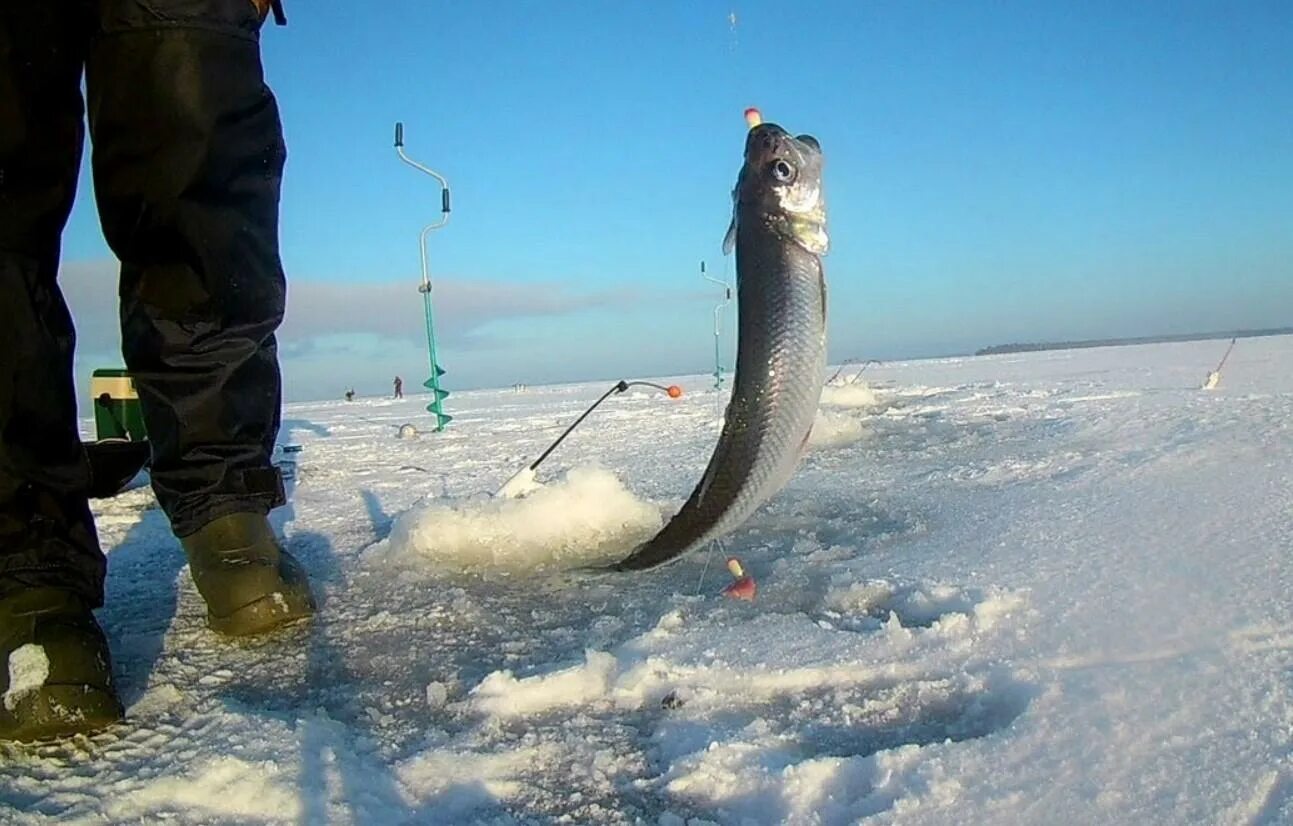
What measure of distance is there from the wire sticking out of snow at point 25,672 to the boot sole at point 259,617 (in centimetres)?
40

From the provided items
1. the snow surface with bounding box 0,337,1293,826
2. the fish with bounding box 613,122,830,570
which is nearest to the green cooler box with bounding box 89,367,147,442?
the snow surface with bounding box 0,337,1293,826

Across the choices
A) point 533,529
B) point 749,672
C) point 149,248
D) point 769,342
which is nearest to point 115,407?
point 533,529

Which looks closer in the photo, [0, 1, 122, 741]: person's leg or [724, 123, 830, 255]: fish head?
[0, 1, 122, 741]: person's leg

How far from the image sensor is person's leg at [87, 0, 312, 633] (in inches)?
65.2

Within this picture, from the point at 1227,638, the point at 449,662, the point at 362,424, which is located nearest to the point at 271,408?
the point at 449,662

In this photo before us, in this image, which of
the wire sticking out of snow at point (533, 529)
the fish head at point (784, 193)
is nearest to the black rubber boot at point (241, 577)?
the wire sticking out of snow at point (533, 529)

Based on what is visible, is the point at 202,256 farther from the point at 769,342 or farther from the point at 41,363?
the point at 769,342

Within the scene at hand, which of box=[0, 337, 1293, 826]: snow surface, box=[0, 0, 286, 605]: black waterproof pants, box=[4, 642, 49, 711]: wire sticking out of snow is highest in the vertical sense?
box=[0, 0, 286, 605]: black waterproof pants

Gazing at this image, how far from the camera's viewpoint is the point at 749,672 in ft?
4.77

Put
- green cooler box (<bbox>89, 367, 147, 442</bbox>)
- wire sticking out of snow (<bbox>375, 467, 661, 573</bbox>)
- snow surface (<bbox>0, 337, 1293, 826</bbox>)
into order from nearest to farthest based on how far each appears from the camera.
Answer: snow surface (<bbox>0, 337, 1293, 826</bbox>) < wire sticking out of snow (<bbox>375, 467, 661, 573</bbox>) < green cooler box (<bbox>89, 367, 147, 442</bbox>)

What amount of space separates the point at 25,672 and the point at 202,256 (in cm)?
82

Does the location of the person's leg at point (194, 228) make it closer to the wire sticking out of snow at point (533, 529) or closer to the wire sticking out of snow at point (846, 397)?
the wire sticking out of snow at point (533, 529)

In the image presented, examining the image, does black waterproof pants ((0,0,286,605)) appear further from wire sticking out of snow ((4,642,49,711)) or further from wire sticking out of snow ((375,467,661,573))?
wire sticking out of snow ((375,467,661,573))

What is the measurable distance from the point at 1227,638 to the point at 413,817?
1.23 metres
